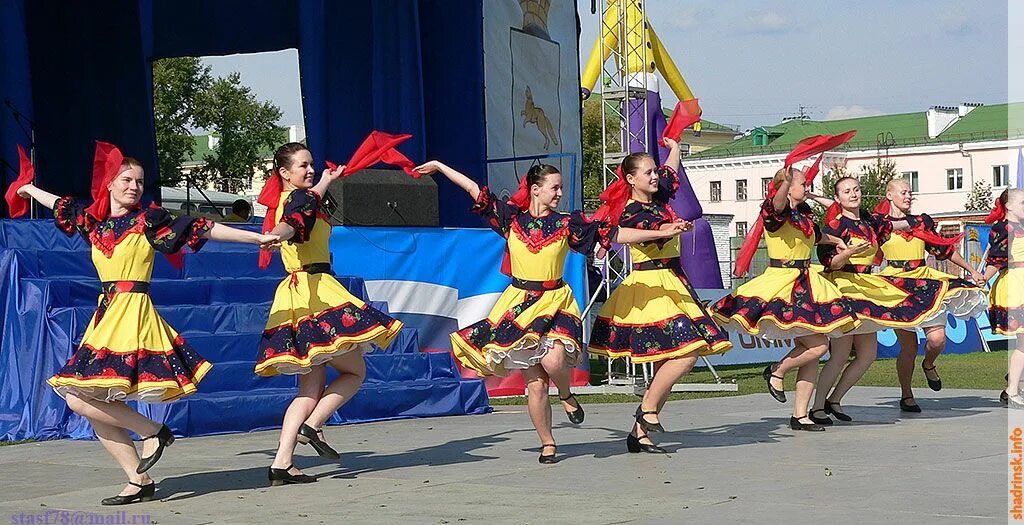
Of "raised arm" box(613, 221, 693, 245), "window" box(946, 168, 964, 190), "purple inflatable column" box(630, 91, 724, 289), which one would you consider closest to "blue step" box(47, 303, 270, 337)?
"raised arm" box(613, 221, 693, 245)

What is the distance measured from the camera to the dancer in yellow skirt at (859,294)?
9328 millimetres

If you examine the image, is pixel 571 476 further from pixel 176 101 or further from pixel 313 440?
pixel 176 101

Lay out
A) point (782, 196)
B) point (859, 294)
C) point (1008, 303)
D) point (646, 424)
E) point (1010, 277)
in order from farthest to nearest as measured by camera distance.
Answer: point (1010, 277) < point (1008, 303) < point (859, 294) < point (782, 196) < point (646, 424)

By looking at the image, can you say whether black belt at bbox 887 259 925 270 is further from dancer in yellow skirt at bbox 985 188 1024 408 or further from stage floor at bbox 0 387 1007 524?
stage floor at bbox 0 387 1007 524

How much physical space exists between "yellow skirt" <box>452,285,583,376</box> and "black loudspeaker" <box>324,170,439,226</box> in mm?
4981

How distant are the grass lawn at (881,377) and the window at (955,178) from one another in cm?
5226

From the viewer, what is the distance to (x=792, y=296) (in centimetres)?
877

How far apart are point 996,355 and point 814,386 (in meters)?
11.3

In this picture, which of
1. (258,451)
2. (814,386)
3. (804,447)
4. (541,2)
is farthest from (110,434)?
(541,2)

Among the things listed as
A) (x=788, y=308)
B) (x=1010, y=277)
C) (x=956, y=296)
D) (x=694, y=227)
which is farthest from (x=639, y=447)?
(x=694, y=227)

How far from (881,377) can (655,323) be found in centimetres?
756

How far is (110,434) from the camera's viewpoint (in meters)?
6.48

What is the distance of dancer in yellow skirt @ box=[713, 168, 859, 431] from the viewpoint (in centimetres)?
872

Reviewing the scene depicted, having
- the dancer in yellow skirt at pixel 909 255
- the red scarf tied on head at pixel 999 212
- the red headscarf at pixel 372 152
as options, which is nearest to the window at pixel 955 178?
the red scarf tied on head at pixel 999 212
